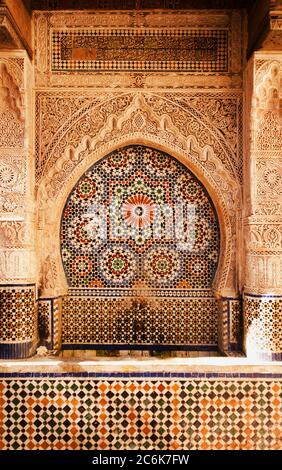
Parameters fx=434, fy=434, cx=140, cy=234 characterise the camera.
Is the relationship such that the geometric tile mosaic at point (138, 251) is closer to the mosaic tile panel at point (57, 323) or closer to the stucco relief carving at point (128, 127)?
the mosaic tile panel at point (57, 323)

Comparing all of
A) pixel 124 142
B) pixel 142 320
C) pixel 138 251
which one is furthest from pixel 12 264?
pixel 124 142

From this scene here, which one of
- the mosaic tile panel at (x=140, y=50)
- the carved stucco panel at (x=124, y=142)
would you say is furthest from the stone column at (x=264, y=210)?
the mosaic tile panel at (x=140, y=50)

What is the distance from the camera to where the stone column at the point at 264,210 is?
136 inches

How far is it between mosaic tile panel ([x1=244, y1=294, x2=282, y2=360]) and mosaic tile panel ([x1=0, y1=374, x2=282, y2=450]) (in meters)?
0.29

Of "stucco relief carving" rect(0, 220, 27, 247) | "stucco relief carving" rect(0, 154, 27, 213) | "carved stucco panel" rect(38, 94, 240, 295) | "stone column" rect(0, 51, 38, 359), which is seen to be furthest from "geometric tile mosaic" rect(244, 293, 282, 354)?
"stucco relief carving" rect(0, 154, 27, 213)

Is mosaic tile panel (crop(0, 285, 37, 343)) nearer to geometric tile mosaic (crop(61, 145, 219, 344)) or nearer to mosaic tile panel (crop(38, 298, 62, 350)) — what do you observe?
mosaic tile panel (crop(38, 298, 62, 350))

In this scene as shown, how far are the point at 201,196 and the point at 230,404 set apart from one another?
5.76 feet

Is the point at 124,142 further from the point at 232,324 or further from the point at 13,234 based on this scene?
the point at 232,324

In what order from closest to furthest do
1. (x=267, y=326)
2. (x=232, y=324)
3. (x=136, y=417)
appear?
1. (x=136, y=417)
2. (x=267, y=326)
3. (x=232, y=324)

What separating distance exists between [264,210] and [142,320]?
1433 mm

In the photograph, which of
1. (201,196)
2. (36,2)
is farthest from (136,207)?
(36,2)

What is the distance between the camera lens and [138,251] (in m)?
3.92

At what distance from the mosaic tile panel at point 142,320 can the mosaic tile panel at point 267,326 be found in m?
0.46

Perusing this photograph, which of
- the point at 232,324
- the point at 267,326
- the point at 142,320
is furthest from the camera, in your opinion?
the point at 142,320
